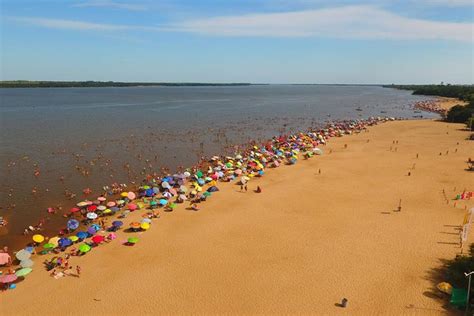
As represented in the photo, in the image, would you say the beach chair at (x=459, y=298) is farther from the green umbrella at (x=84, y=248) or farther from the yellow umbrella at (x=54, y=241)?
the yellow umbrella at (x=54, y=241)

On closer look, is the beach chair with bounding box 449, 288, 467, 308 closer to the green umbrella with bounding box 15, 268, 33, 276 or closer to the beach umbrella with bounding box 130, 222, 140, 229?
the beach umbrella with bounding box 130, 222, 140, 229

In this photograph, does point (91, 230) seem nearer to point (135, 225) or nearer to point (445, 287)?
point (135, 225)

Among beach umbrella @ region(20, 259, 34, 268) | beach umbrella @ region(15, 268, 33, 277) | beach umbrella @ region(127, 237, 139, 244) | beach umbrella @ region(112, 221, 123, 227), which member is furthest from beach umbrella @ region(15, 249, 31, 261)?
beach umbrella @ region(127, 237, 139, 244)

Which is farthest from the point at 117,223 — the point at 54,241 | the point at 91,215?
the point at 54,241

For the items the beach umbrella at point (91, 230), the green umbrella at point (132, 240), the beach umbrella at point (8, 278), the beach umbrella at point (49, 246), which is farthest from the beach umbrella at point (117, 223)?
the beach umbrella at point (8, 278)

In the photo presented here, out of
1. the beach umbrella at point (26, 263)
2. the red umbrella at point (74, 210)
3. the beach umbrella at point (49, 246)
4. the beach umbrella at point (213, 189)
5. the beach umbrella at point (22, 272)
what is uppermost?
the beach umbrella at point (213, 189)

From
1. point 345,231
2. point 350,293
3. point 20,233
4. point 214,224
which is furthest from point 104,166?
point 350,293
